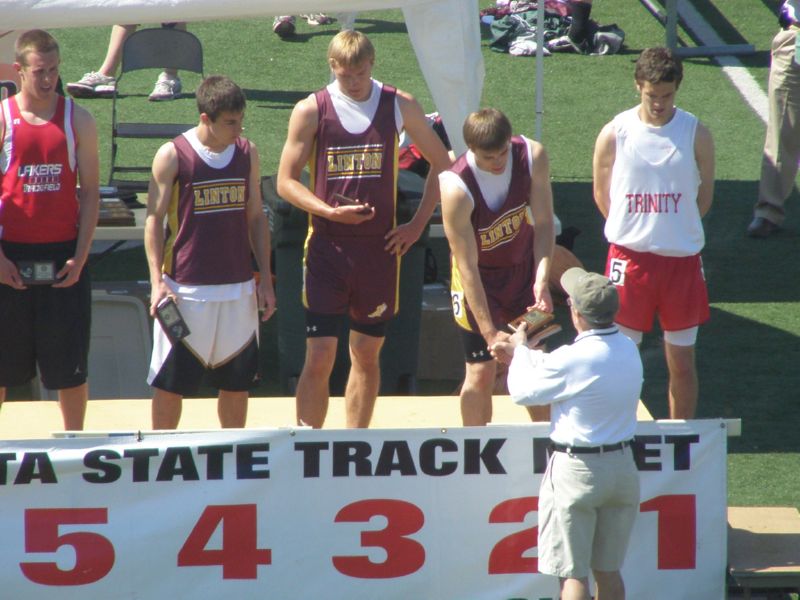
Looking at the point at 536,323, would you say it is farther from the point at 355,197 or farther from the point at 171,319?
the point at 171,319

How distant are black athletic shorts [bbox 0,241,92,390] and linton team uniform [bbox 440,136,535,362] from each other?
1618mm

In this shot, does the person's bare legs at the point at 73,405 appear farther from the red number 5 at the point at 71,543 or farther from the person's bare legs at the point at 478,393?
the person's bare legs at the point at 478,393

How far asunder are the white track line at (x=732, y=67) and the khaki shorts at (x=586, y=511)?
354 inches

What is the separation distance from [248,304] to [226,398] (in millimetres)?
431

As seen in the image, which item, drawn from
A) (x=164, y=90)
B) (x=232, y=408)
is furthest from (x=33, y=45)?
(x=164, y=90)

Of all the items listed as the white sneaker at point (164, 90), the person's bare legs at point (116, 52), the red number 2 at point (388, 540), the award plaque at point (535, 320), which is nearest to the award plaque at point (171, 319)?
the red number 2 at point (388, 540)

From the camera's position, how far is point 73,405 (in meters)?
5.99

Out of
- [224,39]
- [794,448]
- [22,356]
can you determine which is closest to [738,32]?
[224,39]

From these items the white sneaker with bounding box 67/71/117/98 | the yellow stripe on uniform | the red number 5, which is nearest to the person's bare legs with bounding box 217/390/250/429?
the yellow stripe on uniform

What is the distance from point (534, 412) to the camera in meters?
6.14

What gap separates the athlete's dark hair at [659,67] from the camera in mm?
5988

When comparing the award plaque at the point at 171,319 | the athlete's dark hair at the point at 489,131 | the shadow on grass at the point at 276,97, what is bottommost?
the shadow on grass at the point at 276,97

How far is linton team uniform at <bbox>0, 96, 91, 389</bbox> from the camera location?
18.8 feet

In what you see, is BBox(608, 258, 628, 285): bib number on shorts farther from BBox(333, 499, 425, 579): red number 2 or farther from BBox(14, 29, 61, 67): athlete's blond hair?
BBox(14, 29, 61, 67): athlete's blond hair
